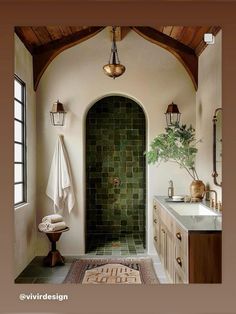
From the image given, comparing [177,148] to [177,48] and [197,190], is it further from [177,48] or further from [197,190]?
[177,48]

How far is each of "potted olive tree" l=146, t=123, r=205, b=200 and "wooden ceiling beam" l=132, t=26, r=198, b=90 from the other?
284 mm

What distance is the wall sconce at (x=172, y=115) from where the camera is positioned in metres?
1.95

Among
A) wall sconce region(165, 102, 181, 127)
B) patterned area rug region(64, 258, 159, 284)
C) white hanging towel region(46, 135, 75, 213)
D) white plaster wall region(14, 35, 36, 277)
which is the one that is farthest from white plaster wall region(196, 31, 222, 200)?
white plaster wall region(14, 35, 36, 277)

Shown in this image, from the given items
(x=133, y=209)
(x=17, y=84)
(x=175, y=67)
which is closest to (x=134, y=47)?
(x=175, y=67)

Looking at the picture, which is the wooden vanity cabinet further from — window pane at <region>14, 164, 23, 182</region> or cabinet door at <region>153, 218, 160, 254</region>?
window pane at <region>14, 164, 23, 182</region>

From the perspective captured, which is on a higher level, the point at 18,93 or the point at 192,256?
the point at 18,93

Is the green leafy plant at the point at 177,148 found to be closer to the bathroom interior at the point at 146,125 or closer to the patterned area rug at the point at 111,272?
the bathroom interior at the point at 146,125

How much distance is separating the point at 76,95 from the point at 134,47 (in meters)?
0.43

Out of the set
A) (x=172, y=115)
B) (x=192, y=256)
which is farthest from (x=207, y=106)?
(x=192, y=256)

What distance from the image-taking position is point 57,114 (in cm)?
192

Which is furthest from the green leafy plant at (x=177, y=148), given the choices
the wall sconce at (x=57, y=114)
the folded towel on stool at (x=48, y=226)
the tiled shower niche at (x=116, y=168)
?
the folded towel on stool at (x=48, y=226)

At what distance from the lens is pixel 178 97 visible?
2.00 metres

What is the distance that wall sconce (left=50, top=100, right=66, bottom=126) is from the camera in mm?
1903

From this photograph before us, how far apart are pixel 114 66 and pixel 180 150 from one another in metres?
0.59
